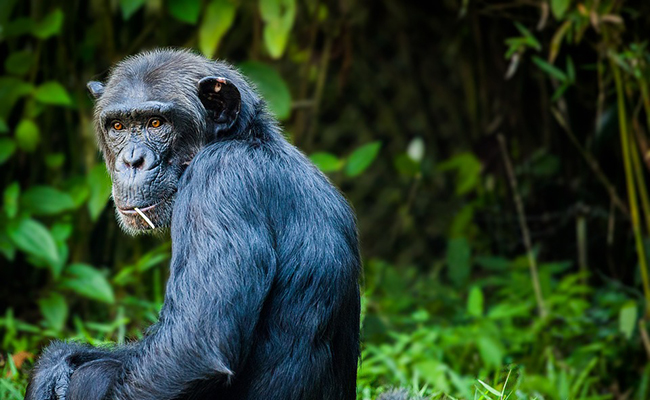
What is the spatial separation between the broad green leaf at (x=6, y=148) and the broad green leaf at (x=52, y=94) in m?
0.35

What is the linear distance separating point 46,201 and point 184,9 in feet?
5.20

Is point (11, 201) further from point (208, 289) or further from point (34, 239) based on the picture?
point (208, 289)

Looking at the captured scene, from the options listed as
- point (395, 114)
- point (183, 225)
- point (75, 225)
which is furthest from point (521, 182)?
point (183, 225)

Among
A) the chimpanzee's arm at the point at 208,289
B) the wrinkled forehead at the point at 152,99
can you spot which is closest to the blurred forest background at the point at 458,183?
the chimpanzee's arm at the point at 208,289

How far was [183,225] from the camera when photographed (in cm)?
343

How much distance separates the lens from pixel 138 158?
3.75 m

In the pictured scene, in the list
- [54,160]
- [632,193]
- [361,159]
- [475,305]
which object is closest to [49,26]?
[54,160]

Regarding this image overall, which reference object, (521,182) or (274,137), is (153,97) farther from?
(521,182)

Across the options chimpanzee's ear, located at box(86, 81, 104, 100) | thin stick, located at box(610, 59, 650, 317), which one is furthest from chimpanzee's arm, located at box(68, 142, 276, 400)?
thin stick, located at box(610, 59, 650, 317)

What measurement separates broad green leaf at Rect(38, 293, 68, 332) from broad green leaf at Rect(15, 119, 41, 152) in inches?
41.1

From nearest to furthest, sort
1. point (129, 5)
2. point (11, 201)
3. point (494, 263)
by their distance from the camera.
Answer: point (129, 5) < point (11, 201) < point (494, 263)

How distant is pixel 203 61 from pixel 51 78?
10.4 feet

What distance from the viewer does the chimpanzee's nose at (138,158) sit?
3752 millimetres

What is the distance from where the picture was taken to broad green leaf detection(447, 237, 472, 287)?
7.44 metres
